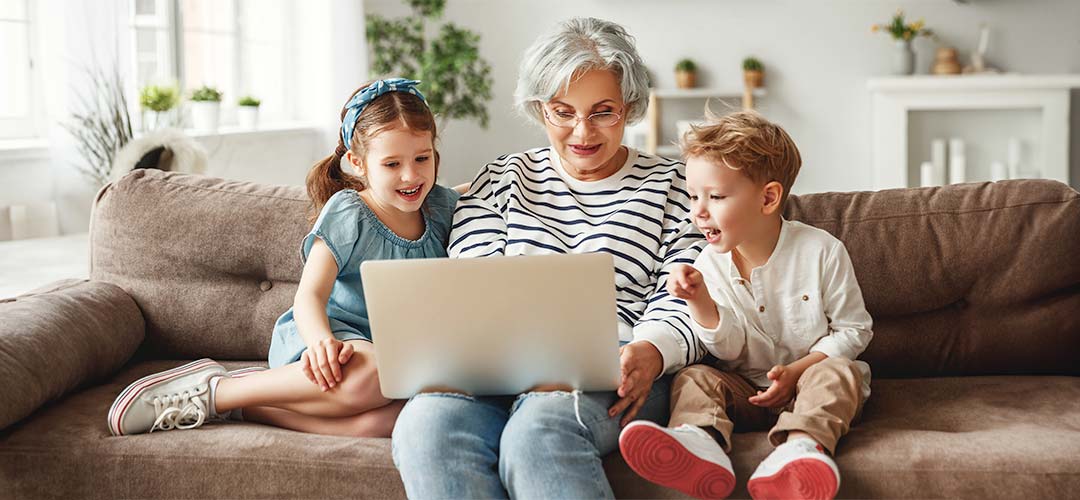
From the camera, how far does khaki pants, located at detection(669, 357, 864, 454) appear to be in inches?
59.1

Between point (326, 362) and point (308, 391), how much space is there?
8 centimetres

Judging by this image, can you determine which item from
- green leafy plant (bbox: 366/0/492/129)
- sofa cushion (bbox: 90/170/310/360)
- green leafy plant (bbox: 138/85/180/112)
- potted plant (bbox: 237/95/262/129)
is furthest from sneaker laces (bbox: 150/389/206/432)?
green leafy plant (bbox: 366/0/492/129)

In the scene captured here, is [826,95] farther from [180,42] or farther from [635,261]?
[635,261]

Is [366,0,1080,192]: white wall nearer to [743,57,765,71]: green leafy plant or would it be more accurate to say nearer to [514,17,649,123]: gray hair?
[743,57,765,71]: green leafy plant

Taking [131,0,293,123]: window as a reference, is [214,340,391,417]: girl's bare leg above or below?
below

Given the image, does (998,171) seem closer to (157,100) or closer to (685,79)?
(685,79)

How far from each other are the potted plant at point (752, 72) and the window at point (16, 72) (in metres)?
3.73

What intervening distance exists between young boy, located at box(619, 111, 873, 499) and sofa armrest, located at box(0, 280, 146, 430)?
1.04 metres

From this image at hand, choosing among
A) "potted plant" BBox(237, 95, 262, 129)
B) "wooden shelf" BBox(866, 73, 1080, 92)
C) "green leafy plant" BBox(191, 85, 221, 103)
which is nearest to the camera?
"green leafy plant" BBox(191, 85, 221, 103)

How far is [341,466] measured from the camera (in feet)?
5.10

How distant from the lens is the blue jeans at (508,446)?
4.62 ft

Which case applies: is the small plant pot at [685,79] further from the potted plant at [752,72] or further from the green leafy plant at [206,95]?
the green leafy plant at [206,95]

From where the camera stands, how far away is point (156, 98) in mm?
3641

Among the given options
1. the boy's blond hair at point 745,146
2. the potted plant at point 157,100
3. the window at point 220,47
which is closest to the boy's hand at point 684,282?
the boy's blond hair at point 745,146
